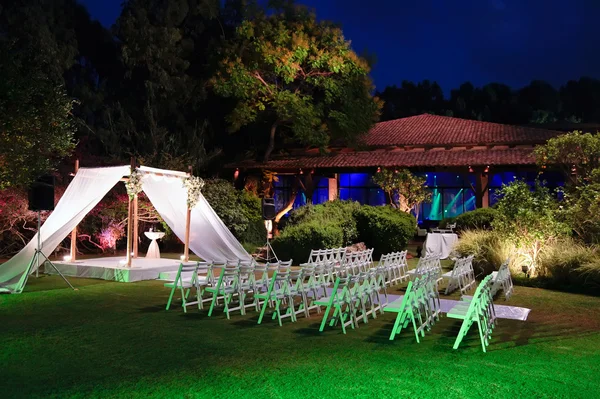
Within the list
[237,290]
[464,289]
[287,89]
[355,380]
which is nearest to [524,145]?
[287,89]

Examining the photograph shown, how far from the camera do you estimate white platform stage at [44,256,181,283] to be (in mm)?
10242

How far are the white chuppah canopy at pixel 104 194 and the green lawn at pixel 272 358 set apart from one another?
2.87 m

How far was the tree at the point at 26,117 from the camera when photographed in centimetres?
930

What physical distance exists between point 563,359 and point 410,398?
196 cm

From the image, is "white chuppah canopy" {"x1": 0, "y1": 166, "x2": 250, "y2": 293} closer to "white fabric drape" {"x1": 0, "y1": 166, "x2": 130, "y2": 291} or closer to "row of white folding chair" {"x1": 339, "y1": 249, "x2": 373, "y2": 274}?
"white fabric drape" {"x1": 0, "y1": 166, "x2": 130, "y2": 291}

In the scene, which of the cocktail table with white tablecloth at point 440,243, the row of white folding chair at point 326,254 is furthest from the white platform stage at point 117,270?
the cocktail table with white tablecloth at point 440,243

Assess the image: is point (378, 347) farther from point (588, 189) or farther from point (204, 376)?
point (588, 189)

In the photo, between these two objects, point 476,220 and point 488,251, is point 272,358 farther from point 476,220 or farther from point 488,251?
point 476,220

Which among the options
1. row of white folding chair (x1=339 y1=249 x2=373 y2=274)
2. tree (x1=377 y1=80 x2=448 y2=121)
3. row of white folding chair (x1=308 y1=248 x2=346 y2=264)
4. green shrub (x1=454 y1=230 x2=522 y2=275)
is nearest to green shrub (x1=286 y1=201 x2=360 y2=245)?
row of white folding chair (x1=308 y1=248 x2=346 y2=264)

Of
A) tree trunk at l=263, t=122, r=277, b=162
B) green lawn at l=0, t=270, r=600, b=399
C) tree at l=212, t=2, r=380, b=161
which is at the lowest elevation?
green lawn at l=0, t=270, r=600, b=399

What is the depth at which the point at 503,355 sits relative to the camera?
5051 millimetres

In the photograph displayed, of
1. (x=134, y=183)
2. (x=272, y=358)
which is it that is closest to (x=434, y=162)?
(x=134, y=183)

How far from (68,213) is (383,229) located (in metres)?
8.49

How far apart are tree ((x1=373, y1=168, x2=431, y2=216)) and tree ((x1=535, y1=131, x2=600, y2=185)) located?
5.85m
